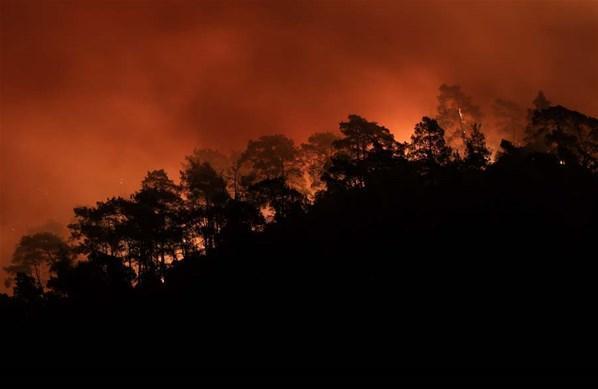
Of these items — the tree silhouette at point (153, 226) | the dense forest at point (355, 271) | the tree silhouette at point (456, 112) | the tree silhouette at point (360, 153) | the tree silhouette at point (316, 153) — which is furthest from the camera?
the tree silhouette at point (456, 112)

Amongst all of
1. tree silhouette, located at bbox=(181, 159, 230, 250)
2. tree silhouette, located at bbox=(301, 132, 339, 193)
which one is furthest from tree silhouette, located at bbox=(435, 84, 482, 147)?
tree silhouette, located at bbox=(181, 159, 230, 250)

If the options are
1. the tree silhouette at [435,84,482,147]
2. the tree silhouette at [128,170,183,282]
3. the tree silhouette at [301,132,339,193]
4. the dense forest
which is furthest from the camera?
the tree silhouette at [435,84,482,147]

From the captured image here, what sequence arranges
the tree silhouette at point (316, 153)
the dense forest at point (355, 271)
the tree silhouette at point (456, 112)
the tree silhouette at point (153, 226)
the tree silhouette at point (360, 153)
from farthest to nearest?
the tree silhouette at point (456, 112) → the tree silhouette at point (316, 153) → the tree silhouette at point (360, 153) → the tree silhouette at point (153, 226) → the dense forest at point (355, 271)

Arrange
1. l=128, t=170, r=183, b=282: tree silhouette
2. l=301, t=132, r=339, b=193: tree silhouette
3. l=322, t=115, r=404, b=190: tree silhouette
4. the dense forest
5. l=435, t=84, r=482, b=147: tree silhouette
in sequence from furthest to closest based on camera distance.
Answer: l=435, t=84, r=482, b=147: tree silhouette < l=301, t=132, r=339, b=193: tree silhouette < l=322, t=115, r=404, b=190: tree silhouette < l=128, t=170, r=183, b=282: tree silhouette < the dense forest

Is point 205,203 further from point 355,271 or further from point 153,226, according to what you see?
point 355,271

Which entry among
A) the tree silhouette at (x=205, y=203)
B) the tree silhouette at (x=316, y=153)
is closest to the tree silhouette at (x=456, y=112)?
the tree silhouette at (x=316, y=153)

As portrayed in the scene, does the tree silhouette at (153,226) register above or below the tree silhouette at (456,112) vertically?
below

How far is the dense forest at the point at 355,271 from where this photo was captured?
63.1 feet

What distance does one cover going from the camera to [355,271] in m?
26.1

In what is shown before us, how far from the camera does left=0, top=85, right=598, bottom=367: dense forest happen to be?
1923 centimetres

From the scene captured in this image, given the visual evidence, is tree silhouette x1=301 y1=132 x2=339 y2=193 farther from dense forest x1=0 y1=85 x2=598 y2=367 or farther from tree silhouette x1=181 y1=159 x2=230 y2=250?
tree silhouette x1=181 y1=159 x2=230 y2=250

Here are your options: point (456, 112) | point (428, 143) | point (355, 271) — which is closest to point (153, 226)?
point (355, 271)

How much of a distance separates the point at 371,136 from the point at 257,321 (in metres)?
29.6

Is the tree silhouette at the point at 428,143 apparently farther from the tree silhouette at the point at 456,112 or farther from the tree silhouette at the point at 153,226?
the tree silhouette at the point at 456,112
